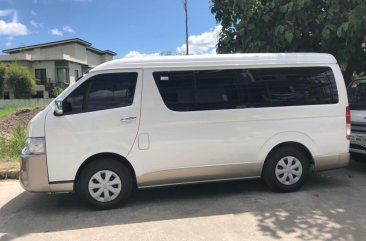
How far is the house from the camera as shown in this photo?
56.0 metres

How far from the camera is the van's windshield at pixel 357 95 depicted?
841 cm

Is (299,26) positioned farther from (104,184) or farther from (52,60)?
(52,60)

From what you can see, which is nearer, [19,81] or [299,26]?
[299,26]

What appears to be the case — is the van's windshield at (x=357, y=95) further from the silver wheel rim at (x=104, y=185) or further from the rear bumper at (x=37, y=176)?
the rear bumper at (x=37, y=176)

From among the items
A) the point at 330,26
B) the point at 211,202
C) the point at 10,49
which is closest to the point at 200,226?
the point at 211,202

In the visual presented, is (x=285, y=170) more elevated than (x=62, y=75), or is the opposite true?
(x=62, y=75)

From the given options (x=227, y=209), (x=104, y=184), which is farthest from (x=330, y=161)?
(x=104, y=184)

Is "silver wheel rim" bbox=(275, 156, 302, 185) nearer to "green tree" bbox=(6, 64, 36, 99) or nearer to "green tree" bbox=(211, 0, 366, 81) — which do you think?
"green tree" bbox=(211, 0, 366, 81)

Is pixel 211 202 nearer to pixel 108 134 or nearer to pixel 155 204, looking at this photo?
pixel 155 204

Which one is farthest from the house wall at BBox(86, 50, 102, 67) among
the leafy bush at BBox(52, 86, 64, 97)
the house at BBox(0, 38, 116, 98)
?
the leafy bush at BBox(52, 86, 64, 97)

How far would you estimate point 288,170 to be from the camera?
7.01 m

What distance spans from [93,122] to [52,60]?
52972 millimetres

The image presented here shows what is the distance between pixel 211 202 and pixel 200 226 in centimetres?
107

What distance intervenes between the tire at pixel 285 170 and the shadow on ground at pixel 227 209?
5.9 inches
